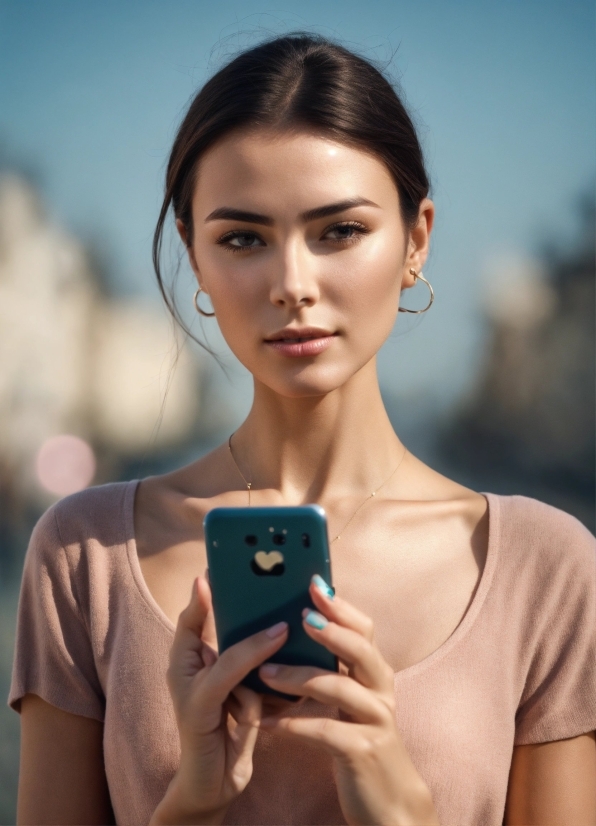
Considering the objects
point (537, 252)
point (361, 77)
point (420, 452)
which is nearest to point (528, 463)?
point (420, 452)

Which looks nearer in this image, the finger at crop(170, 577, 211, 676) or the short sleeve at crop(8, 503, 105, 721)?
the finger at crop(170, 577, 211, 676)

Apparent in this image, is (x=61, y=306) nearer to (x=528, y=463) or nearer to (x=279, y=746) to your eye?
(x=528, y=463)

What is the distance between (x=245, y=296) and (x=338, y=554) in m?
0.41

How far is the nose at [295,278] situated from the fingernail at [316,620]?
17.7 inches

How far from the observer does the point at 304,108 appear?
1.24 metres

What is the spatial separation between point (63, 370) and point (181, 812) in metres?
1.38

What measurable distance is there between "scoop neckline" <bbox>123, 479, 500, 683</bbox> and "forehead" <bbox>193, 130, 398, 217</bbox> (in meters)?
0.49

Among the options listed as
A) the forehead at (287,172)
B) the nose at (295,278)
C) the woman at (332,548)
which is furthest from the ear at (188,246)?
the nose at (295,278)

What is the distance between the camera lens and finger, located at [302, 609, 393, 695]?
90cm

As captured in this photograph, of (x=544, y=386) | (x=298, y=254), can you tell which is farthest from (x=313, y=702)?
(x=544, y=386)

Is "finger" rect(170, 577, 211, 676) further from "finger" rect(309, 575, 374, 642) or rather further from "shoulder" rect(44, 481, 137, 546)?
"shoulder" rect(44, 481, 137, 546)

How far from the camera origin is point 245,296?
122cm

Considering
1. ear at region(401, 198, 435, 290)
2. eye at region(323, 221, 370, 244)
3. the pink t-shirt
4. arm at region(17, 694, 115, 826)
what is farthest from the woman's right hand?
ear at region(401, 198, 435, 290)

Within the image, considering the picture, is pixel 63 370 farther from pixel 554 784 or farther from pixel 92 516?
pixel 554 784
